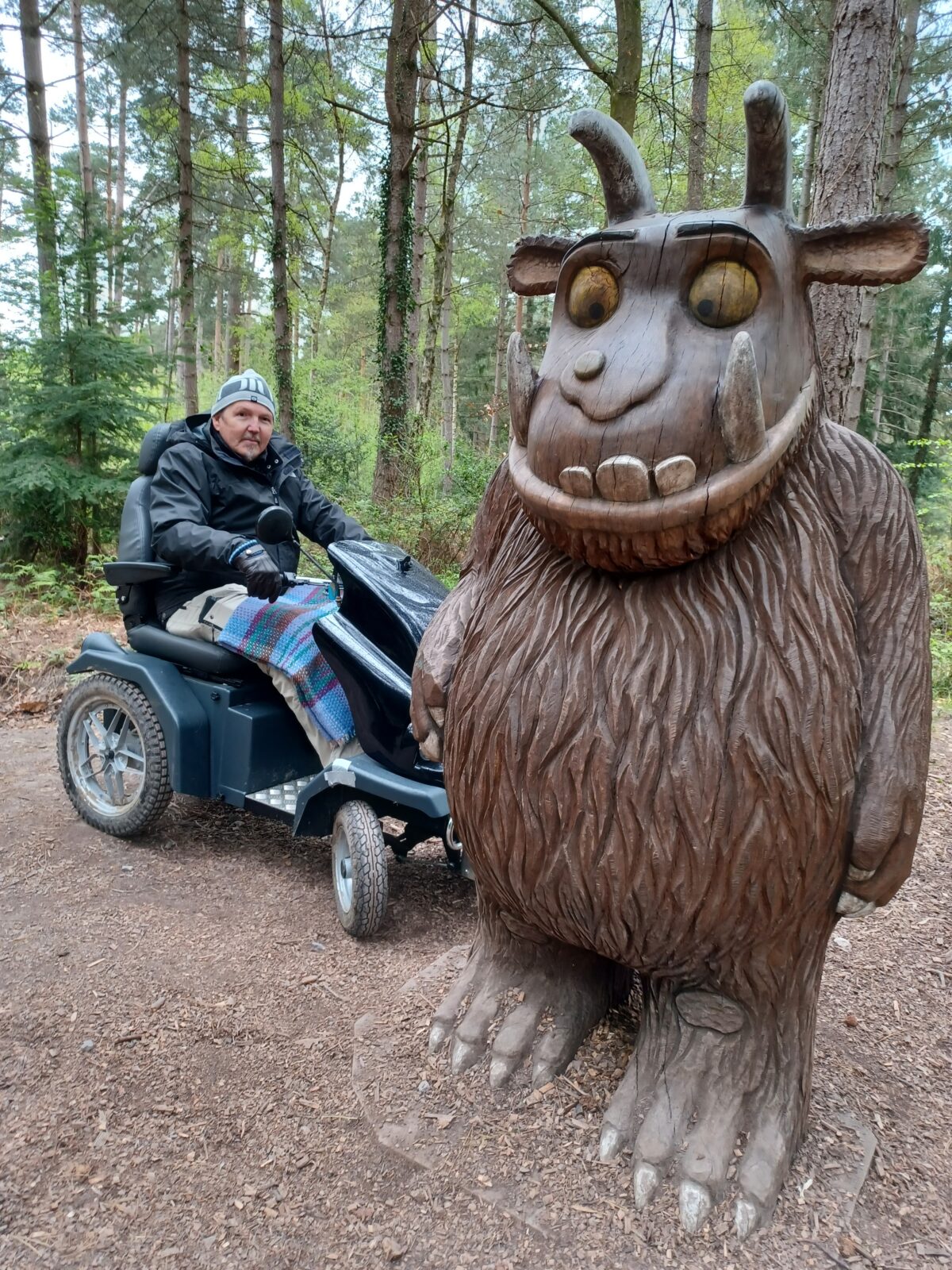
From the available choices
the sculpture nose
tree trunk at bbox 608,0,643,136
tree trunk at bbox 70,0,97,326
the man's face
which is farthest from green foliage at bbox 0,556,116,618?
the sculpture nose

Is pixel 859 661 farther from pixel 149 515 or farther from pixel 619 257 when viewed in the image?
pixel 149 515

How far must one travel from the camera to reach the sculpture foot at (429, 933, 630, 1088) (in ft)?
5.94

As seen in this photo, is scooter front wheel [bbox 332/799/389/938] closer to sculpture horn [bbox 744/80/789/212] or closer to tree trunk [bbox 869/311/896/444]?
sculpture horn [bbox 744/80/789/212]

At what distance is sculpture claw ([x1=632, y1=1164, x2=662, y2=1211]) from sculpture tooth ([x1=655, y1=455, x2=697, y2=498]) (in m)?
1.19

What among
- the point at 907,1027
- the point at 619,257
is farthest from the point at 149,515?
the point at 907,1027

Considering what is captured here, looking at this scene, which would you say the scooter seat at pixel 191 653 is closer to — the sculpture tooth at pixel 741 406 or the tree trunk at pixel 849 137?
the sculpture tooth at pixel 741 406

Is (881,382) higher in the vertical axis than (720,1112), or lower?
higher

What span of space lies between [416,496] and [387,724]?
530 cm

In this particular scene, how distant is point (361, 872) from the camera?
8.64 ft

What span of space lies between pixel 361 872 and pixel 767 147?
2.11 metres

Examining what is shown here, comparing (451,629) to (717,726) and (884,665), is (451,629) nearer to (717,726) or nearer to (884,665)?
(717,726)

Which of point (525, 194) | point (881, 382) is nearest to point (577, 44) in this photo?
point (525, 194)

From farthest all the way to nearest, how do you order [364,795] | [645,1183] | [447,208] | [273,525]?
1. [447,208]
2. [364,795]
3. [273,525]
4. [645,1183]

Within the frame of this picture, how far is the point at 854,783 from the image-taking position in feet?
4.49
